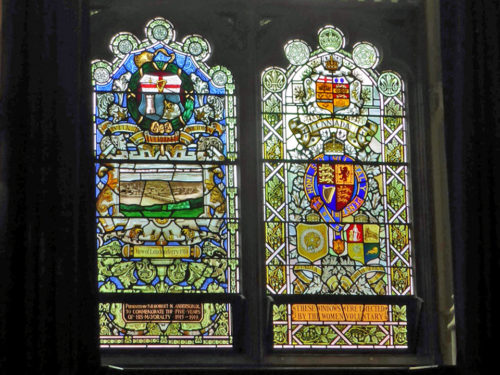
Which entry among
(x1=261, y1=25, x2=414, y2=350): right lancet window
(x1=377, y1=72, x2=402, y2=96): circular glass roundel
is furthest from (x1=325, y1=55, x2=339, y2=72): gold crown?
(x1=377, y1=72, x2=402, y2=96): circular glass roundel

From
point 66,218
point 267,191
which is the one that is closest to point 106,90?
point 267,191

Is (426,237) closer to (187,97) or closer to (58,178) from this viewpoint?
(187,97)

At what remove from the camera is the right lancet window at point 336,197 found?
6.34 meters

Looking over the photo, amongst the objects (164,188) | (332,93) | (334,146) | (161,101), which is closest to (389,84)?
(332,93)

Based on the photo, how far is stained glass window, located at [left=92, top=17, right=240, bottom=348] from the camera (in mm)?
6207

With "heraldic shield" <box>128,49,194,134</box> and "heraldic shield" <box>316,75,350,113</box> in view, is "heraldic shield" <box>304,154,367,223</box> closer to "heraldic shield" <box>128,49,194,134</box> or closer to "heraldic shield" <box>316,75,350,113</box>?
"heraldic shield" <box>316,75,350,113</box>

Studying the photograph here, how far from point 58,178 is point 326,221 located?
5.61 ft

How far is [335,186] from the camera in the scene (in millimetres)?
6539

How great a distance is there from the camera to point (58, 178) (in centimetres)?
527

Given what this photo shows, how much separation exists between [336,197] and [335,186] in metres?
0.06

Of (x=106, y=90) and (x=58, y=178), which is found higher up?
(x=106, y=90)

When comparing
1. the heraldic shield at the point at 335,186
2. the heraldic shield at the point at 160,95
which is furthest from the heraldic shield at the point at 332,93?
the heraldic shield at the point at 160,95

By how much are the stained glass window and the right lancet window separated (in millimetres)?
241

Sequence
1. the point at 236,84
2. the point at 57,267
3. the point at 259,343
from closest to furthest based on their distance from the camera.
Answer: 1. the point at 57,267
2. the point at 259,343
3. the point at 236,84
